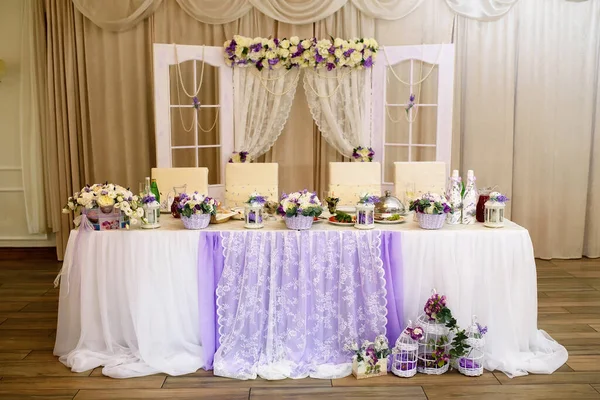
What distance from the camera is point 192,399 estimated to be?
10.2ft

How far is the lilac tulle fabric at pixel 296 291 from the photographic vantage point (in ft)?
11.1

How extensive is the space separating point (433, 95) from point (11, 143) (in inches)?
150

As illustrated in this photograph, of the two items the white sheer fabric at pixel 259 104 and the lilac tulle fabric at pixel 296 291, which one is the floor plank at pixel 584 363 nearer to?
the lilac tulle fabric at pixel 296 291

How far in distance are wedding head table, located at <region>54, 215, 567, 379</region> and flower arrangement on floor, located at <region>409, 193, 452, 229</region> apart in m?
0.05

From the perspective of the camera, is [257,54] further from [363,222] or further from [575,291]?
[575,291]

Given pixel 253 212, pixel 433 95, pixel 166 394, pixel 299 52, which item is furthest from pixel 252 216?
pixel 433 95

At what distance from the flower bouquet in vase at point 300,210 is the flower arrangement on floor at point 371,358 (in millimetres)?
680

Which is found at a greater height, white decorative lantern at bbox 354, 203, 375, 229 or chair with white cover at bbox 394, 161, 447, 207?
chair with white cover at bbox 394, 161, 447, 207

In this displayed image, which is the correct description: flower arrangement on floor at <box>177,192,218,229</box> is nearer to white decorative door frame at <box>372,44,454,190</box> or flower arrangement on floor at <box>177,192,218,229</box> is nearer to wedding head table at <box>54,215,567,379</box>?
wedding head table at <box>54,215,567,379</box>

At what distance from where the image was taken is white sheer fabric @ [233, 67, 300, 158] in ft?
17.8

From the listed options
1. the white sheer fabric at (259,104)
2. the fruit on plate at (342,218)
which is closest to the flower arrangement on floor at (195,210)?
the fruit on plate at (342,218)

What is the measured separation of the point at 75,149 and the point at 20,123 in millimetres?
660

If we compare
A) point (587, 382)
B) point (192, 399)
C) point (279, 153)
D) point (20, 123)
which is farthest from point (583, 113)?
point (20, 123)
